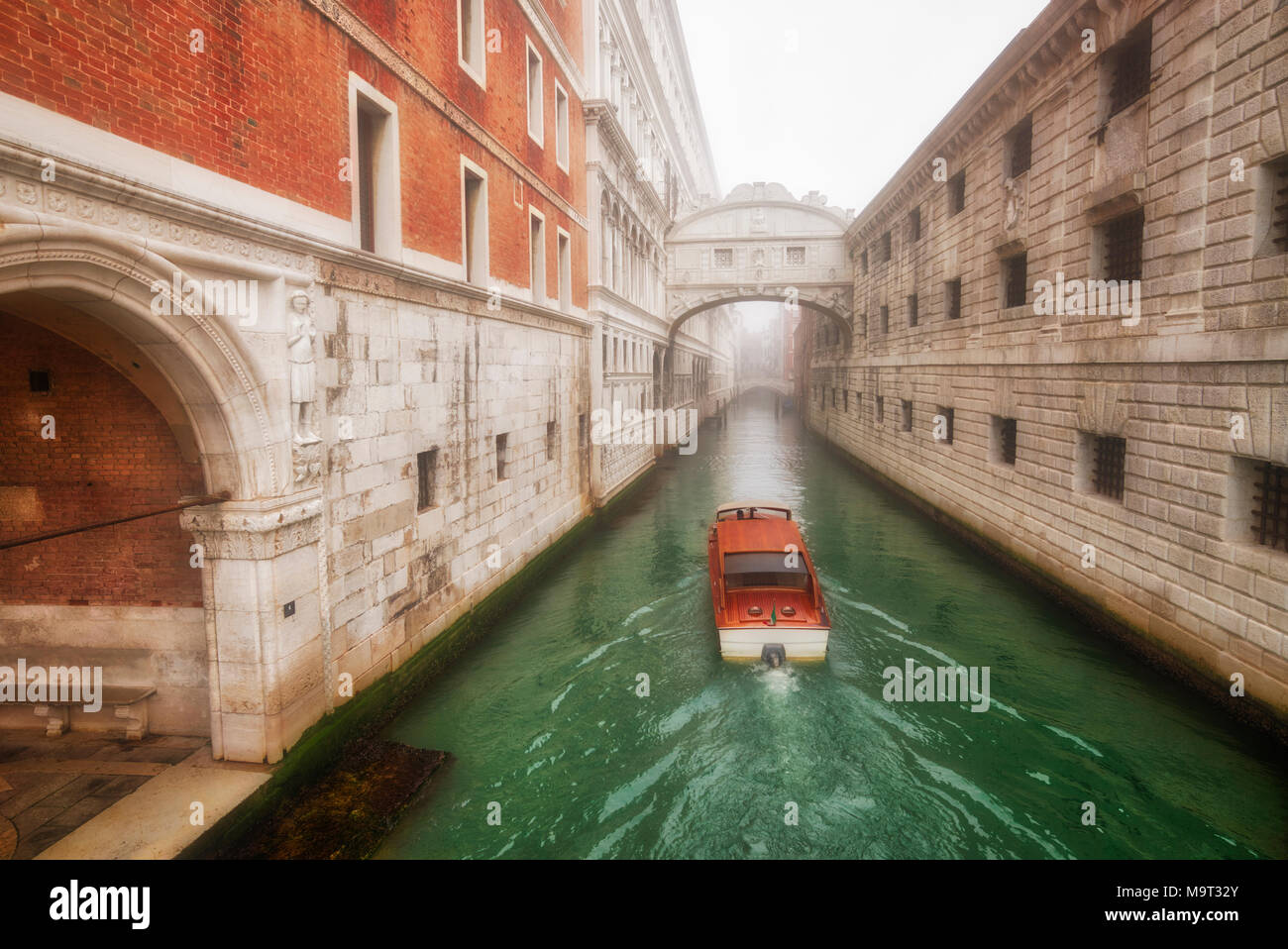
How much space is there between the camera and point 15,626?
699 cm

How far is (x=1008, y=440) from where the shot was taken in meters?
14.5

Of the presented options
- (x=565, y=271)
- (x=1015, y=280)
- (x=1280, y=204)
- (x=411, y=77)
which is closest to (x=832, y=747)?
(x=1280, y=204)

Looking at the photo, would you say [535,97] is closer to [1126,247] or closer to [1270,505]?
[1126,247]

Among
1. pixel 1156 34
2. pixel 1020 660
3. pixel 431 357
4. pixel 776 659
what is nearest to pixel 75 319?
pixel 431 357

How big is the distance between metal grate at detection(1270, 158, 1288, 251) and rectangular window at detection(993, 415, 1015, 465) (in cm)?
711

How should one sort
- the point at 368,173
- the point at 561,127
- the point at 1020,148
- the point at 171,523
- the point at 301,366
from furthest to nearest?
the point at 561,127
the point at 1020,148
the point at 368,173
the point at 171,523
the point at 301,366

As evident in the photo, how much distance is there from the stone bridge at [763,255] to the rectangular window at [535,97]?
719 inches

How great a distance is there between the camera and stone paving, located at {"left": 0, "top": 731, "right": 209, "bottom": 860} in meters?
5.51

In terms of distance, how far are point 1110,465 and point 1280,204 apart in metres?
4.23

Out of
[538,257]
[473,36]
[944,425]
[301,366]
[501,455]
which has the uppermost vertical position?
[473,36]

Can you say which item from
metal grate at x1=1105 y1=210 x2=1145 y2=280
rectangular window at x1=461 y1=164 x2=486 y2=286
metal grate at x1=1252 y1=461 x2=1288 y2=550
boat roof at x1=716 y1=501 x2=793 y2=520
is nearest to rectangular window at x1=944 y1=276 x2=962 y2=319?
metal grate at x1=1105 y1=210 x2=1145 y2=280

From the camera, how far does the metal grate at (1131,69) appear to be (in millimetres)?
9914

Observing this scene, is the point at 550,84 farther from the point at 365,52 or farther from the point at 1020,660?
the point at 1020,660

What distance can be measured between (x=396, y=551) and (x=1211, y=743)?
30.0ft
